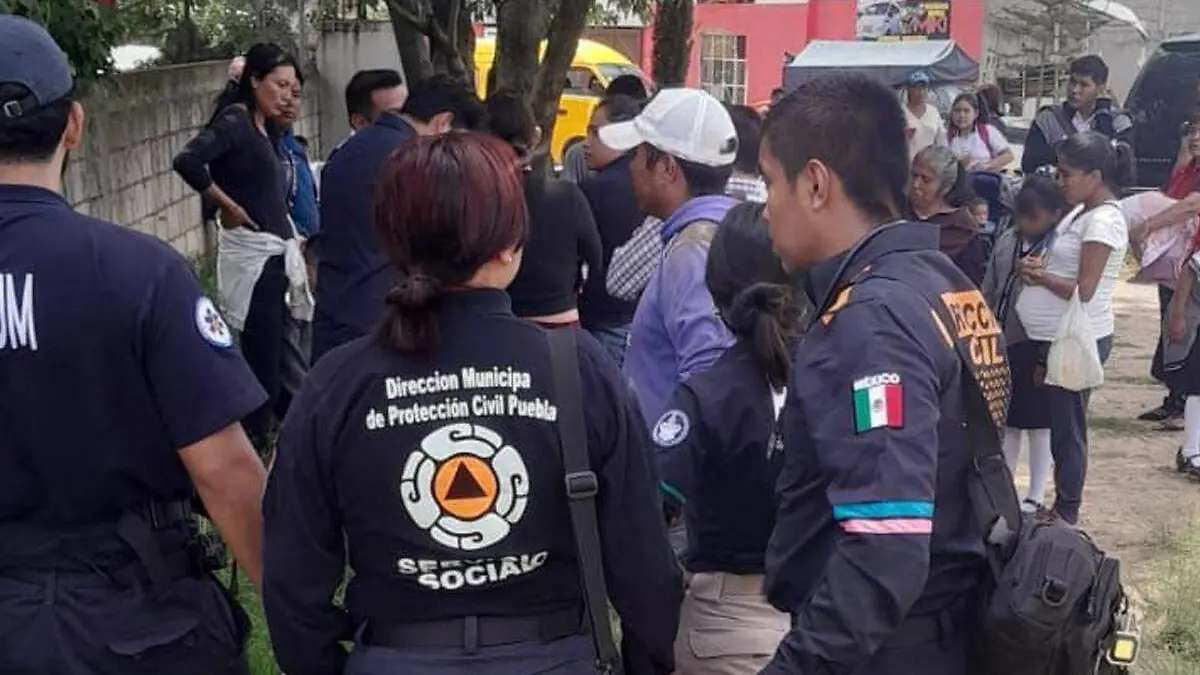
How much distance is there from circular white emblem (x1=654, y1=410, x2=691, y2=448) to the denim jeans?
3328mm

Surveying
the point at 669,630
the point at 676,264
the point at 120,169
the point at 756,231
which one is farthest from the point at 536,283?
the point at 120,169

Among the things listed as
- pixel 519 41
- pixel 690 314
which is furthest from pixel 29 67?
pixel 519 41

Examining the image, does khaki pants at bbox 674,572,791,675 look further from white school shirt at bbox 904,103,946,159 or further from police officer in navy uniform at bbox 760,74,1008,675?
white school shirt at bbox 904,103,946,159

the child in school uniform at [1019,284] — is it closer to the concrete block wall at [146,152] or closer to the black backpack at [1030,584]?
the black backpack at [1030,584]

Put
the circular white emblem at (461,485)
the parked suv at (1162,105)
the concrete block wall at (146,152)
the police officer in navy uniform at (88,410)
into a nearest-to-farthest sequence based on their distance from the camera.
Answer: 1. the circular white emblem at (461,485)
2. the police officer in navy uniform at (88,410)
3. the concrete block wall at (146,152)
4. the parked suv at (1162,105)

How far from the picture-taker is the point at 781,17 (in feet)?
89.6

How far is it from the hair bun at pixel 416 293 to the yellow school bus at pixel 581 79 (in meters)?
14.2

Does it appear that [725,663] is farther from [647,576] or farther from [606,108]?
[606,108]

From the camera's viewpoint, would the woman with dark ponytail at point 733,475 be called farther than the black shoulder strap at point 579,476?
Yes

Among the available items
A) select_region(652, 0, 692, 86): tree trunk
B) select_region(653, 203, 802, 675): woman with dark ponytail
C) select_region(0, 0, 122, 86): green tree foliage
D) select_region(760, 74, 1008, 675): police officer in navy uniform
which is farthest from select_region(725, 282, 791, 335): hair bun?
select_region(652, 0, 692, 86): tree trunk

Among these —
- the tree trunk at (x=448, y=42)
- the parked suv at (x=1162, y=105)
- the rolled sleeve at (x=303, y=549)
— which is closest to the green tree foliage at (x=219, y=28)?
the tree trunk at (x=448, y=42)

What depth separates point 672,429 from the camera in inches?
102

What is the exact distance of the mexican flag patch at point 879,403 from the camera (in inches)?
76.4

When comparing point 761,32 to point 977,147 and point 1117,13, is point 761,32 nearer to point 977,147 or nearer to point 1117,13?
point 1117,13
